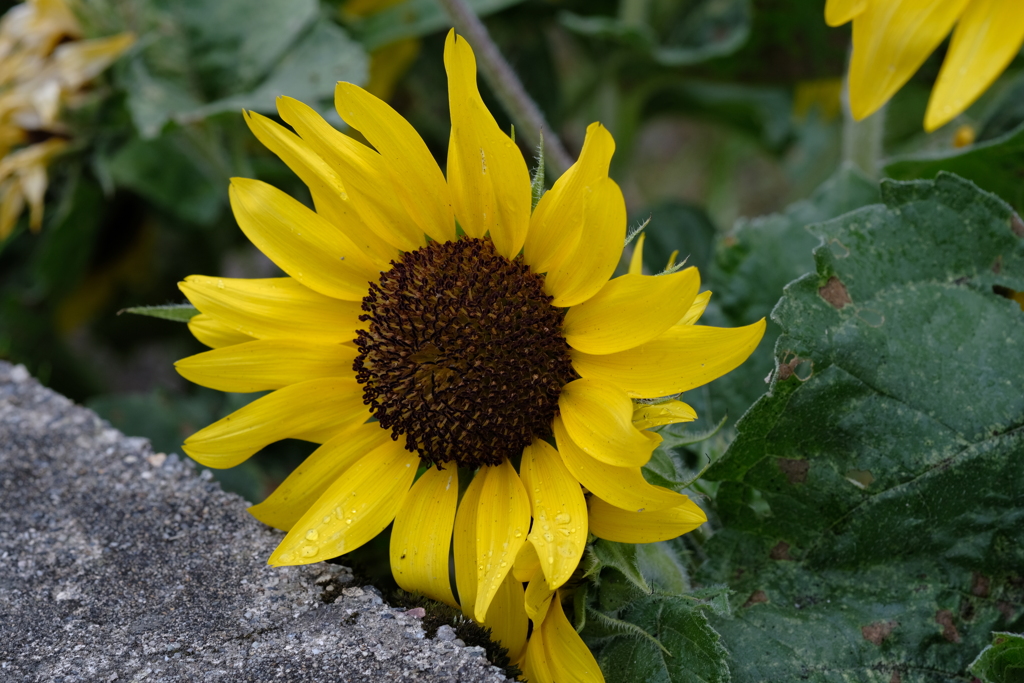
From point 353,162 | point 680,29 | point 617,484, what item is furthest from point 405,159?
point 680,29

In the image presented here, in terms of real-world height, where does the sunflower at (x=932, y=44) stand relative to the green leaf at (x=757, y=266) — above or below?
above

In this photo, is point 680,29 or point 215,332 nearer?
point 215,332

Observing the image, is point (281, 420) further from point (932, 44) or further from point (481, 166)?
point (932, 44)

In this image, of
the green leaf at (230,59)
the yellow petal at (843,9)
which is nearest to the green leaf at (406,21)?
the green leaf at (230,59)

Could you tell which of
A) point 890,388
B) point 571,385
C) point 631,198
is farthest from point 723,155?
point 571,385

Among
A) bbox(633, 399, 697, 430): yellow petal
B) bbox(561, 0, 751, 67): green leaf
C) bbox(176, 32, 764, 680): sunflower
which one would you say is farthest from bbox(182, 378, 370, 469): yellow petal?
bbox(561, 0, 751, 67): green leaf

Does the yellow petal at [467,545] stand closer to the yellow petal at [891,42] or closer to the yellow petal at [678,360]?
the yellow petal at [678,360]

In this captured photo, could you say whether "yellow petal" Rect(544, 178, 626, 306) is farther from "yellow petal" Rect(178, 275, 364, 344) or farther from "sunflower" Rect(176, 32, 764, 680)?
"yellow petal" Rect(178, 275, 364, 344)
